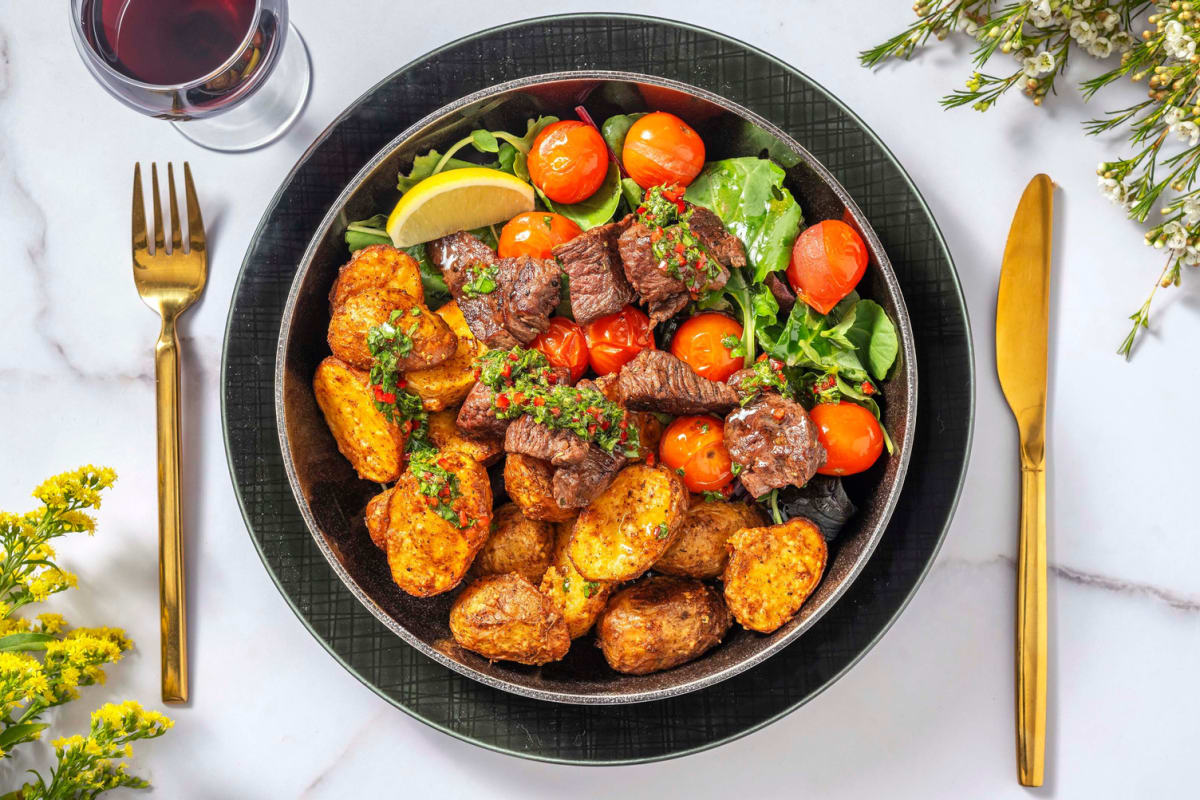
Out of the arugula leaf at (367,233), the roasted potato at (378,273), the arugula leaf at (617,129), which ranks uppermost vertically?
the arugula leaf at (617,129)

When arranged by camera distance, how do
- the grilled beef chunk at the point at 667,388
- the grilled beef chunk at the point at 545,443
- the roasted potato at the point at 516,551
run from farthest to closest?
the roasted potato at the point at 516,551, the grilled beef chunk at the point at 667,388, the grilled beef chunk at the point at 545,443

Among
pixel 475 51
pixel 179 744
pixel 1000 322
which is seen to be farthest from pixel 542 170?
pixel 179 744

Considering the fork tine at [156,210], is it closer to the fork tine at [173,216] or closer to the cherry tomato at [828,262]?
the fork tine at [173,216]

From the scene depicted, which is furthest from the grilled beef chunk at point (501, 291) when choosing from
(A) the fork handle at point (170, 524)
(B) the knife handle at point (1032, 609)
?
(B) the knife handle at point (1032, 609)

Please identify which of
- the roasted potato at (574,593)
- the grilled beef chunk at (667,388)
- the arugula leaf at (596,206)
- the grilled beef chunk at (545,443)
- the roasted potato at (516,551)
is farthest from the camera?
the arugula leaf at (596,206)

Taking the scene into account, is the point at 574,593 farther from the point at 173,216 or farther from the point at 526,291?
the point at 173,216

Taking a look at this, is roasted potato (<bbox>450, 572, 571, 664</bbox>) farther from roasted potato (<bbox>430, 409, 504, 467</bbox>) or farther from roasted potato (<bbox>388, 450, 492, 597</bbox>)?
roasted potato (<bbox>430, 409, 504, 467</bbox>)

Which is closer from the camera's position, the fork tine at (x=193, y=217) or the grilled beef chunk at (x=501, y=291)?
the grilled beef chunk at (x=501, y=291)

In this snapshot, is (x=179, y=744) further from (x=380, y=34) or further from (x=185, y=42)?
(x=380, y=34)
